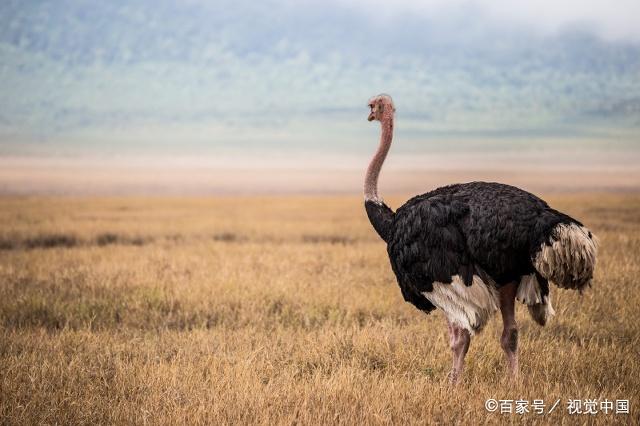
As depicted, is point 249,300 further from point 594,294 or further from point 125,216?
point 125,216

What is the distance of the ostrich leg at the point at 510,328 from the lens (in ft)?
18.2

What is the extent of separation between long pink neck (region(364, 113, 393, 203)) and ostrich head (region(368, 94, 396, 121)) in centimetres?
4

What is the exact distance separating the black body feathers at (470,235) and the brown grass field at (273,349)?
36.3 inches

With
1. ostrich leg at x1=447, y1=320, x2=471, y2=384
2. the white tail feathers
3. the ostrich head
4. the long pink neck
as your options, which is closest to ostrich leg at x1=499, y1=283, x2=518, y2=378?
ostrich leg at x1=447, y1=320, x2=471, y2=384

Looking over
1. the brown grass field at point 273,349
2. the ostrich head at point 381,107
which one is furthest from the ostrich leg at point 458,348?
the ostrich head at point 381,107

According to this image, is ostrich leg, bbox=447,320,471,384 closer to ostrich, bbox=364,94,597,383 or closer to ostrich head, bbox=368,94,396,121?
ostrich, bbox=364,94,597,383

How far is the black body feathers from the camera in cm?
514

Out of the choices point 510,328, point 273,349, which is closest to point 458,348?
point 510,328

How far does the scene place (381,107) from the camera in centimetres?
679

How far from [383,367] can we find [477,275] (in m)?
1.61

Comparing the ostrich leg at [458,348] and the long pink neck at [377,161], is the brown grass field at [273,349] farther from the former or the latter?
the long pink neck at [377,161]

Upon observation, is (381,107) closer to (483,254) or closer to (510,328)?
(483,254)

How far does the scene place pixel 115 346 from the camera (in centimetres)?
691

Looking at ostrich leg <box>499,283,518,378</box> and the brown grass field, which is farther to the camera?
ostrich leg <box>499,283,518,378</box>
